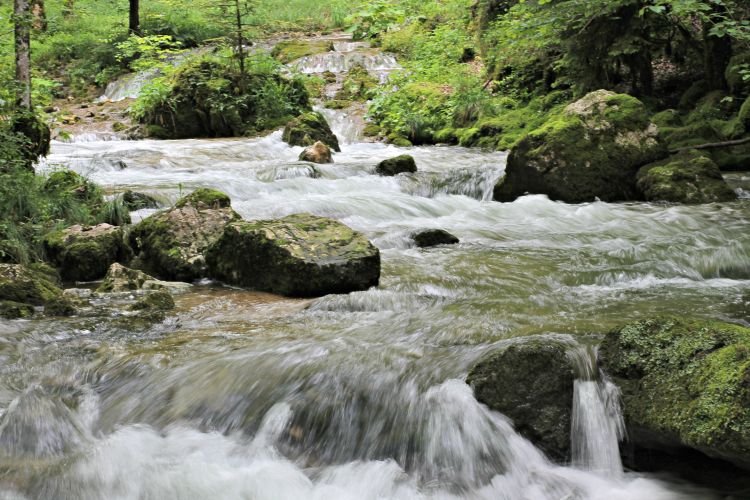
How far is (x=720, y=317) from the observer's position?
4.17 meters

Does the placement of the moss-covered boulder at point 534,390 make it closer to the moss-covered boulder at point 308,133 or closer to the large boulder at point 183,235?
the large boulder at point 183,235

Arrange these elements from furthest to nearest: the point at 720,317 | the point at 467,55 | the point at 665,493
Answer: the point at 467,55
the point at 720,317
the point at 665,493

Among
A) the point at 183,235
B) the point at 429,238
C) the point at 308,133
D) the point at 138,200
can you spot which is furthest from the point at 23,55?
the point at 308,133

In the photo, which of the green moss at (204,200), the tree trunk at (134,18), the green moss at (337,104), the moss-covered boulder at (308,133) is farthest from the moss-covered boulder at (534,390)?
the tree trunk at (134,18)

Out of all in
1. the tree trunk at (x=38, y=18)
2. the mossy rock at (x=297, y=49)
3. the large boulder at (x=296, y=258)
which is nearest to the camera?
the large boulder at (x=296, y=258)

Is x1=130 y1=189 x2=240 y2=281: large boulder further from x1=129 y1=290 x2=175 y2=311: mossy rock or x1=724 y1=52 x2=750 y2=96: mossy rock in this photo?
x1=724 y1=52 x2=750 y2=96: mossy rock

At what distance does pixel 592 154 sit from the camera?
8.92 meters

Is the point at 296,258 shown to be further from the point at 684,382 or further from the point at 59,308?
the point at 684,382

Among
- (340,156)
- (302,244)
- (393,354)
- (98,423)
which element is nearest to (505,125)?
(340,156)

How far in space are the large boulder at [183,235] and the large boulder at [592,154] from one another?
4628 mm

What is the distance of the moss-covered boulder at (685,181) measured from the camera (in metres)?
8.25

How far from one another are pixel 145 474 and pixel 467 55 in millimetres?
20068

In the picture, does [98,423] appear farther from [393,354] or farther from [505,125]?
[505,125]

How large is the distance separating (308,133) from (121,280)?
9.31 metres
